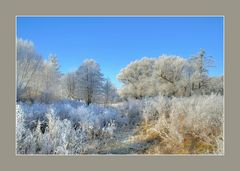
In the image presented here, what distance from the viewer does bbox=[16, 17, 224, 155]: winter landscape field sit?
746cm

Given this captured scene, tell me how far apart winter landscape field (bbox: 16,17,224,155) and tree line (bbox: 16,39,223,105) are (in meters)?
0.02

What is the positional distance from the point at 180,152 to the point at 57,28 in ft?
9.51

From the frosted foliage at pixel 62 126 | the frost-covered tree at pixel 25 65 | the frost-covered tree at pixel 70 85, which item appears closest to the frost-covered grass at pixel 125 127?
the frosted foliage at pixel 62 126

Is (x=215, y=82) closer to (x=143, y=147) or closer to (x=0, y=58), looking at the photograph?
(x=143, y=147)

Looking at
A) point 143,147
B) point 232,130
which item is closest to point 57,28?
point 143,147

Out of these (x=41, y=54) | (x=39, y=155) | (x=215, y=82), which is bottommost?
(x=39, y=155)

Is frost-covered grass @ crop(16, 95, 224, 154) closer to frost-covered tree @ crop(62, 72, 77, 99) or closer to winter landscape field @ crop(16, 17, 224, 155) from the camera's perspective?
winter landscape field @ crop(16, 17, 224, 155)

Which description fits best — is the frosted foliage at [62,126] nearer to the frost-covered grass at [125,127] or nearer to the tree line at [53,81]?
the frost-covered grass at [125,127]

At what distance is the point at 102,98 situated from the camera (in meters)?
7.72

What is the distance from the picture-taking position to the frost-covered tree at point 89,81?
7555mm

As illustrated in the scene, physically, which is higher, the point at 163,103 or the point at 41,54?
the point at 41,54

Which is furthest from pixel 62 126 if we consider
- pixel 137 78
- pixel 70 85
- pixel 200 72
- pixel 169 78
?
pixel 200 72

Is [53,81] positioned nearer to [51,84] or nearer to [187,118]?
[51,84]

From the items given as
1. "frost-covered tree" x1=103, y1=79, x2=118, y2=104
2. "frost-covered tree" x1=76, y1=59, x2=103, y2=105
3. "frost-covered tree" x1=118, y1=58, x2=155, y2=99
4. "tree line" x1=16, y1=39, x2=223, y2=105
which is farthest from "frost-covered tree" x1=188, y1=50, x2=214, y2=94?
"frost-covered tree" x1=76, y1=59, x2=103, y2=105
